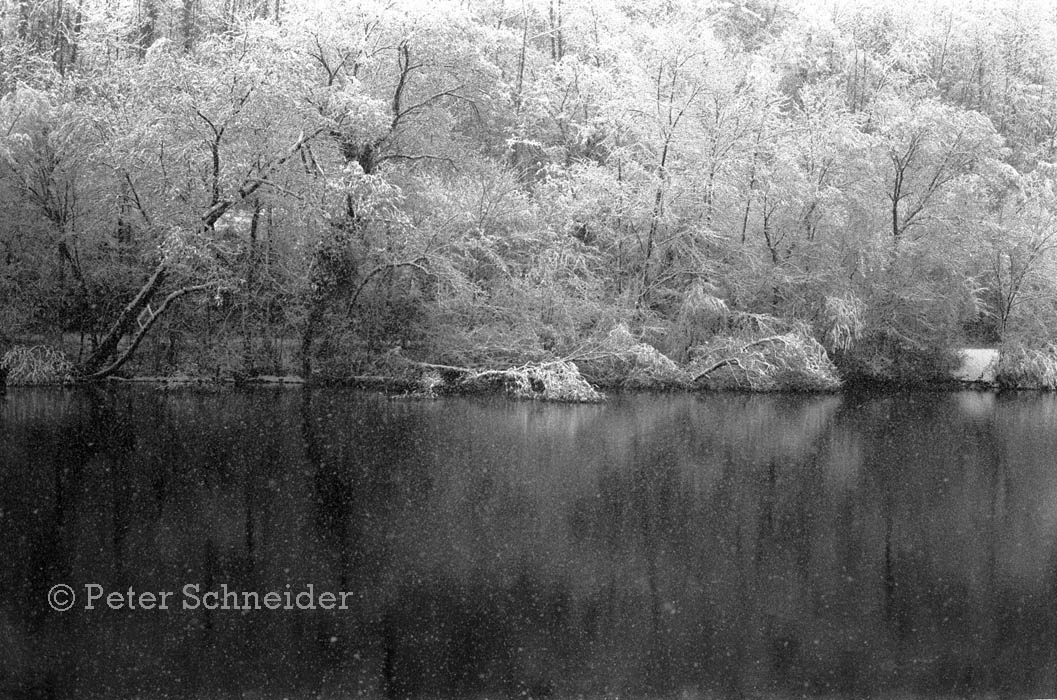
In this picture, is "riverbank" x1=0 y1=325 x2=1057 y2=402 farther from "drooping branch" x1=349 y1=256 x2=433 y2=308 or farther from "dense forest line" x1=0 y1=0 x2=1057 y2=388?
"drooping branch" x1=349 y1=256 x2=433 y2=308

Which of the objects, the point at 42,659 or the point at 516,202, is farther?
the point at 516,202

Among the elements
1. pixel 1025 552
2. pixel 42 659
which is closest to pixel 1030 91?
pixel 1025 552

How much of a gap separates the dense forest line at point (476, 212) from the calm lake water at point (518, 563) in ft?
17.0

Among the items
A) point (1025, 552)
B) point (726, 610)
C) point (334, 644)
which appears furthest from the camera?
point (1025, 552)

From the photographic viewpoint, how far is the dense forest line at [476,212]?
54.3ft

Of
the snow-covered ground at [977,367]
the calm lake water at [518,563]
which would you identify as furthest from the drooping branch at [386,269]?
the snow-covered ground at [977,367]

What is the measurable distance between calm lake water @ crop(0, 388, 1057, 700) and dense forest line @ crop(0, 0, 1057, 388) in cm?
517

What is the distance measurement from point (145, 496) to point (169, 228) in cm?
884

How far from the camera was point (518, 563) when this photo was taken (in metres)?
6.78

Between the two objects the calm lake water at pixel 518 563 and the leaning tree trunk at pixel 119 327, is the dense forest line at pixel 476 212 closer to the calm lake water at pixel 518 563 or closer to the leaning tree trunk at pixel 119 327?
the leaning tree trunk at pixel 119 327

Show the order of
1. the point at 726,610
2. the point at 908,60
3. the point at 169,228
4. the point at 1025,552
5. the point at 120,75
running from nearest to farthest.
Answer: the point at 726,610, the point at 1025,552, the point at 169,228, the point at 120,75, the point at 908,60

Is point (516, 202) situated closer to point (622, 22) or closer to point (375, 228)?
point (375, 228)

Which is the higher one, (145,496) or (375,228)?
(375,228)

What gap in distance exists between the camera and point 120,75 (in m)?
17.4
